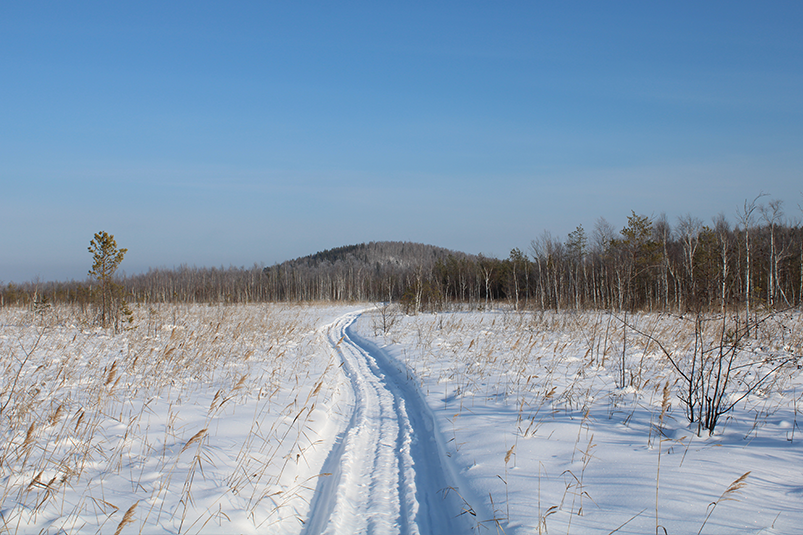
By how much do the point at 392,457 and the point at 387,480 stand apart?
52 centimetres

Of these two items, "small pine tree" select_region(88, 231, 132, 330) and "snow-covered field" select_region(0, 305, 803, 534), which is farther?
"small pine tree" select_region(88, 231, 132, 330)

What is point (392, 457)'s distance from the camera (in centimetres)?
427

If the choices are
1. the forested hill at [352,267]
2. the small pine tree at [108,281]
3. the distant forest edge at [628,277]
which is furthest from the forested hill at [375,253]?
the small pine tree at [108,281]

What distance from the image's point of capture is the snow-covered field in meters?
2.84

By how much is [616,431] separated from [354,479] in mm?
3004

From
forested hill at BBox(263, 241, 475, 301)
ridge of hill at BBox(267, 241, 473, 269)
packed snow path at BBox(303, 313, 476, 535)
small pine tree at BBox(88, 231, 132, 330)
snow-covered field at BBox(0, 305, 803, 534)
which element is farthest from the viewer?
ridge of hill at BBox(267, 241, 473, 269)

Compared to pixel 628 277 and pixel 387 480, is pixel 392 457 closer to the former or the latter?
pixel 387 480

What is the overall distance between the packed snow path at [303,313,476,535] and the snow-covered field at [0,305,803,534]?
0.06 feet

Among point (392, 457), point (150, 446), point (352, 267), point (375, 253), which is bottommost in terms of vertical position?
point (392, 457)

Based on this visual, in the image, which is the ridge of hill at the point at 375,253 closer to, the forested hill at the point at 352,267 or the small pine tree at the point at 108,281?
the forested hill at the point at 352,267

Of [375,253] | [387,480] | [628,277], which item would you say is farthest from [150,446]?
[375,253]

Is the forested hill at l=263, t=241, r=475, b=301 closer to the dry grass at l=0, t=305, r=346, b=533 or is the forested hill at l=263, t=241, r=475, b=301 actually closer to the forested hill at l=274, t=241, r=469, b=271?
the forested hill at l=274, t=241, r=469, b=271

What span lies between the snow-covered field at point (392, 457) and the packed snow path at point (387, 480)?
0.06ft

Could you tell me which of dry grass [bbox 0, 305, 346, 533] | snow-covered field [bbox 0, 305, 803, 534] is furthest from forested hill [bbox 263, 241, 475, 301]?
snow-covered field [bbox 0, 305, 803, 534]
